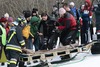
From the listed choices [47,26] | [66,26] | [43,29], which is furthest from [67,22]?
[43,29]

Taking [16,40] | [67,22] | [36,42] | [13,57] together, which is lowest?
[13,57]

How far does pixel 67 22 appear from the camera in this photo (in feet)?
35.2

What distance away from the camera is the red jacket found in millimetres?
10742

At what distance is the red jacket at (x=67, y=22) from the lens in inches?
423

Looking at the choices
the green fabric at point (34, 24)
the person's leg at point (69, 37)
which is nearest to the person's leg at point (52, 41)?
the person's leg at point (69, 37)

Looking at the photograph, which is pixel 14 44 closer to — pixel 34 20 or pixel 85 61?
pixel 34 20

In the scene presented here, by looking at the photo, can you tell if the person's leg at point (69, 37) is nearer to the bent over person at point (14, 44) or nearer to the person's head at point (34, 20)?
the person's head at point (34, 20)

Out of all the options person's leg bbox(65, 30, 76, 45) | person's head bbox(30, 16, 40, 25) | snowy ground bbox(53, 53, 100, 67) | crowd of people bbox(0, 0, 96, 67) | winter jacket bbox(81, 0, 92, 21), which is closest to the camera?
snowy ground bbox(53, 53, 100, 67)

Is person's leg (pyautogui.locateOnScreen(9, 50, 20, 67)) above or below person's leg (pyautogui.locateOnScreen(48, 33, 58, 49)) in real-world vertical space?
below

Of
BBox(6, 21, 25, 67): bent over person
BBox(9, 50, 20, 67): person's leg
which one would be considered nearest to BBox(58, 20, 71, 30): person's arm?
BBox(6, 21, 25, 67): bent over person

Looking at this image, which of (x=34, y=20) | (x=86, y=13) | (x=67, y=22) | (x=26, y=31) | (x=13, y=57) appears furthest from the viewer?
(x=86, y=13)

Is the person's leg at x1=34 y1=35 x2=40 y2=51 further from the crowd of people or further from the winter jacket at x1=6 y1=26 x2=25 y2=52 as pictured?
the winter jacket at x1=6 y1=26 x2=25 y2=52

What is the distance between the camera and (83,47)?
1080 cm

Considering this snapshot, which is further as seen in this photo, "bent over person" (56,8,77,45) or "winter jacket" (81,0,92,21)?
"winter jacket" (81,0,92,21)
